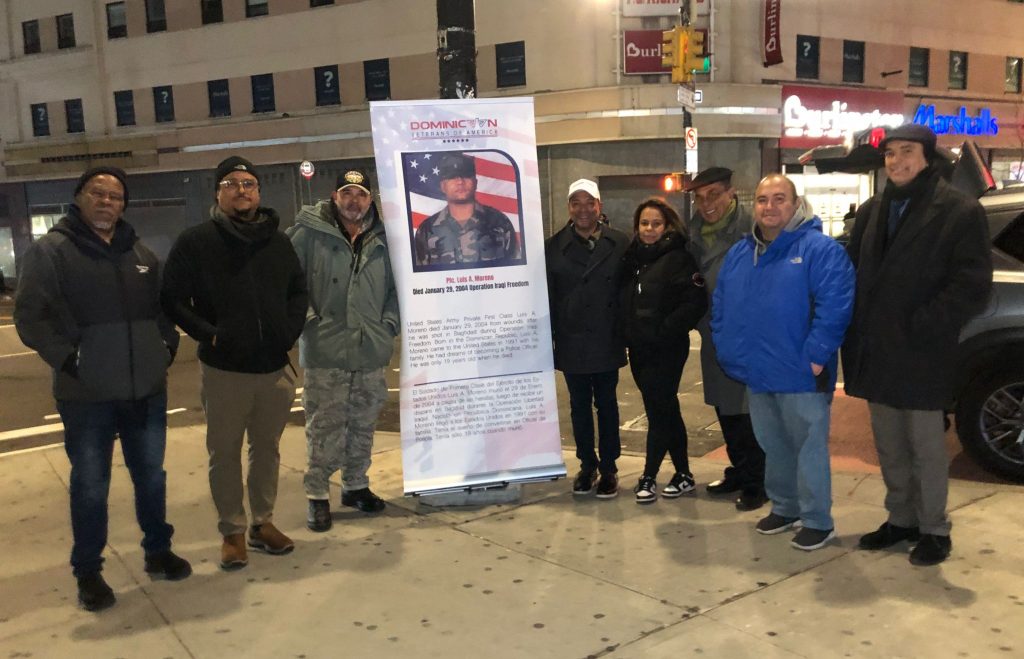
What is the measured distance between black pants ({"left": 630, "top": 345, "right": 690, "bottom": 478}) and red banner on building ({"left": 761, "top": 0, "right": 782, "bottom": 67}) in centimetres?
1946

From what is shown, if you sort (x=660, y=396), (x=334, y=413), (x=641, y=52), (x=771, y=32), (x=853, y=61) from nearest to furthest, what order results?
(x=334, y=413)
(x=660, y=396)
(x=641, y=52)
(x=771, y=32)
(x=853, y=61)

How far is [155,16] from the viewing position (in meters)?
29.5

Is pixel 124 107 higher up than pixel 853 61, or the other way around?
pixel 124 107

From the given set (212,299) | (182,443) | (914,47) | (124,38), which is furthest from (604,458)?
(124,38)

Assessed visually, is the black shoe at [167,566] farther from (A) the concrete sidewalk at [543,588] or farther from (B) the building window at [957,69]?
(B) the building window at [957,69]

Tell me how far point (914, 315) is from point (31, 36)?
36402 millimetres

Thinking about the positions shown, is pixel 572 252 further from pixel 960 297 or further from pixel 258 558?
pixel 258 558

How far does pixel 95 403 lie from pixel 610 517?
113 inches

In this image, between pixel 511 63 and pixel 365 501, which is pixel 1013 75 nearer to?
pixel 511 63

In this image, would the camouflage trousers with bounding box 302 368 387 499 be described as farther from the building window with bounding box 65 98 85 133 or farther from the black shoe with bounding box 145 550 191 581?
the building window with bounding box 65 98 85 133

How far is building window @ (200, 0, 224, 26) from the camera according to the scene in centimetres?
2822

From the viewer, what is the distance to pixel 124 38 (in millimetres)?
29906

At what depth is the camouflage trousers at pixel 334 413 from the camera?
4.98 m

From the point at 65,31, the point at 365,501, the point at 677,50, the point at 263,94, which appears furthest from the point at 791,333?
the point at 65,31
